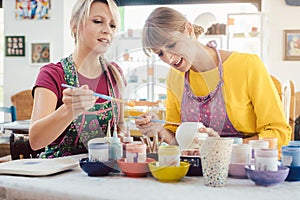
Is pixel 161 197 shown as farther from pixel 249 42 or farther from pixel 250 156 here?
pixel 249 42

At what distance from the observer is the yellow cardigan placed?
1515 millimetres

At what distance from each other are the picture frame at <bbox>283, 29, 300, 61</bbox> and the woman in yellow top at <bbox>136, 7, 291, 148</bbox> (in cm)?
426

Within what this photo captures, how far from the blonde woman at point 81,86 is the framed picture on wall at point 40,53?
180 inches

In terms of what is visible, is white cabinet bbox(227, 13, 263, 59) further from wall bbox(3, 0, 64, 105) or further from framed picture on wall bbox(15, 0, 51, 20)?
framed picture on wall bbox(15, 0, 51, 20)

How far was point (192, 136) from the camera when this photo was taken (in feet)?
4.03

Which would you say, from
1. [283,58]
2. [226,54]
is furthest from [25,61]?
[226,54]

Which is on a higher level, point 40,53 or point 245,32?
point 245,32

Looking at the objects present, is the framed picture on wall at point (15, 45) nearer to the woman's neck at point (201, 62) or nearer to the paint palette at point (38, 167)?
the paint palette at point (38, 167)

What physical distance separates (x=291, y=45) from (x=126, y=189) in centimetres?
506

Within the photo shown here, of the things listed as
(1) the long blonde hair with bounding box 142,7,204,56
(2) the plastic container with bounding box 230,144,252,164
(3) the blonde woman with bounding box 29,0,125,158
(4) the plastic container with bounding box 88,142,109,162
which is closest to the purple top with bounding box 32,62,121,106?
(3) the blonde woman with bounding box 29,0,125,158

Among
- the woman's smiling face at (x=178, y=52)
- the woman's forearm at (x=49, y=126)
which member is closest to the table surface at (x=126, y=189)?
the woman's forearm at (x=49, y=126)

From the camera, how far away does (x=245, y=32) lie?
18.5 ft

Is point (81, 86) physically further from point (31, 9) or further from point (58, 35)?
point (31, 9)

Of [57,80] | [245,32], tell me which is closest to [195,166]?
[57,80]
